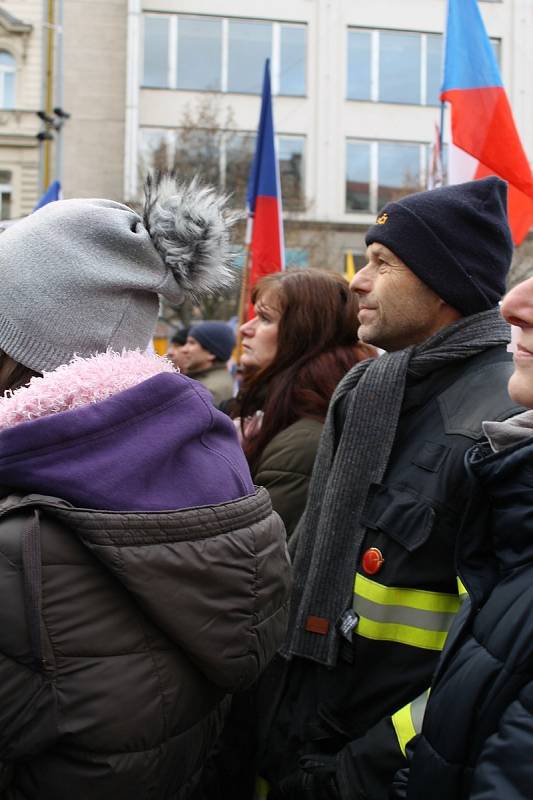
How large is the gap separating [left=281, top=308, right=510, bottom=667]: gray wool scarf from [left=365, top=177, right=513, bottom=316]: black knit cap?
0.26 ft

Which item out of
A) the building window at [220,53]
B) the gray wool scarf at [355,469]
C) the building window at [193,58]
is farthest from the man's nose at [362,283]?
the building window at [193,58]

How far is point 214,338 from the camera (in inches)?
229

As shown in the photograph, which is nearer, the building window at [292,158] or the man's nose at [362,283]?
the man's nose at [362,283]

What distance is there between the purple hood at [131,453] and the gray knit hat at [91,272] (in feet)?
0.75

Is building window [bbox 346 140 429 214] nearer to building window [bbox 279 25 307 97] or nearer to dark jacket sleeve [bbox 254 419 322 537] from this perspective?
building window [bbox 279 25 307 97]

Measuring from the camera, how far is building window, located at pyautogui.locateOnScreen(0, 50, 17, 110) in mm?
23094

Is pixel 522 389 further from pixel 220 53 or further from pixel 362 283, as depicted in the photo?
pixel 220 53

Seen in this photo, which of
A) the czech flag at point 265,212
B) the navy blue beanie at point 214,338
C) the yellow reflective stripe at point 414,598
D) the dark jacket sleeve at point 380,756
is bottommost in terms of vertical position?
the dark jacket sleeve at point 380,756

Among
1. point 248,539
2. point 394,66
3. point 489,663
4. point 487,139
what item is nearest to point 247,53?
point 394,66

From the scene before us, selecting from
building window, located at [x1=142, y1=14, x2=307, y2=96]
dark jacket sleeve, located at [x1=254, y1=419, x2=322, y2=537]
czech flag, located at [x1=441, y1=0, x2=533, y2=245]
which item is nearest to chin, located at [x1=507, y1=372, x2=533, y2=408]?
dark jacket sleeve, located at [x1=254, y1=419, x2=322, y2=537]

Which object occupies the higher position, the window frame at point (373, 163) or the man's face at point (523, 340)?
the window frame at point (373, 163)

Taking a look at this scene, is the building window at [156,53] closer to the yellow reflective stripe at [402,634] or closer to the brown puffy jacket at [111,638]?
the yellow reflective stripe at [402,634]

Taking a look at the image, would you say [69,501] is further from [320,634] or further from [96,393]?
[320,634]

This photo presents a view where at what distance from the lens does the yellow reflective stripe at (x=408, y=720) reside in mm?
1609
